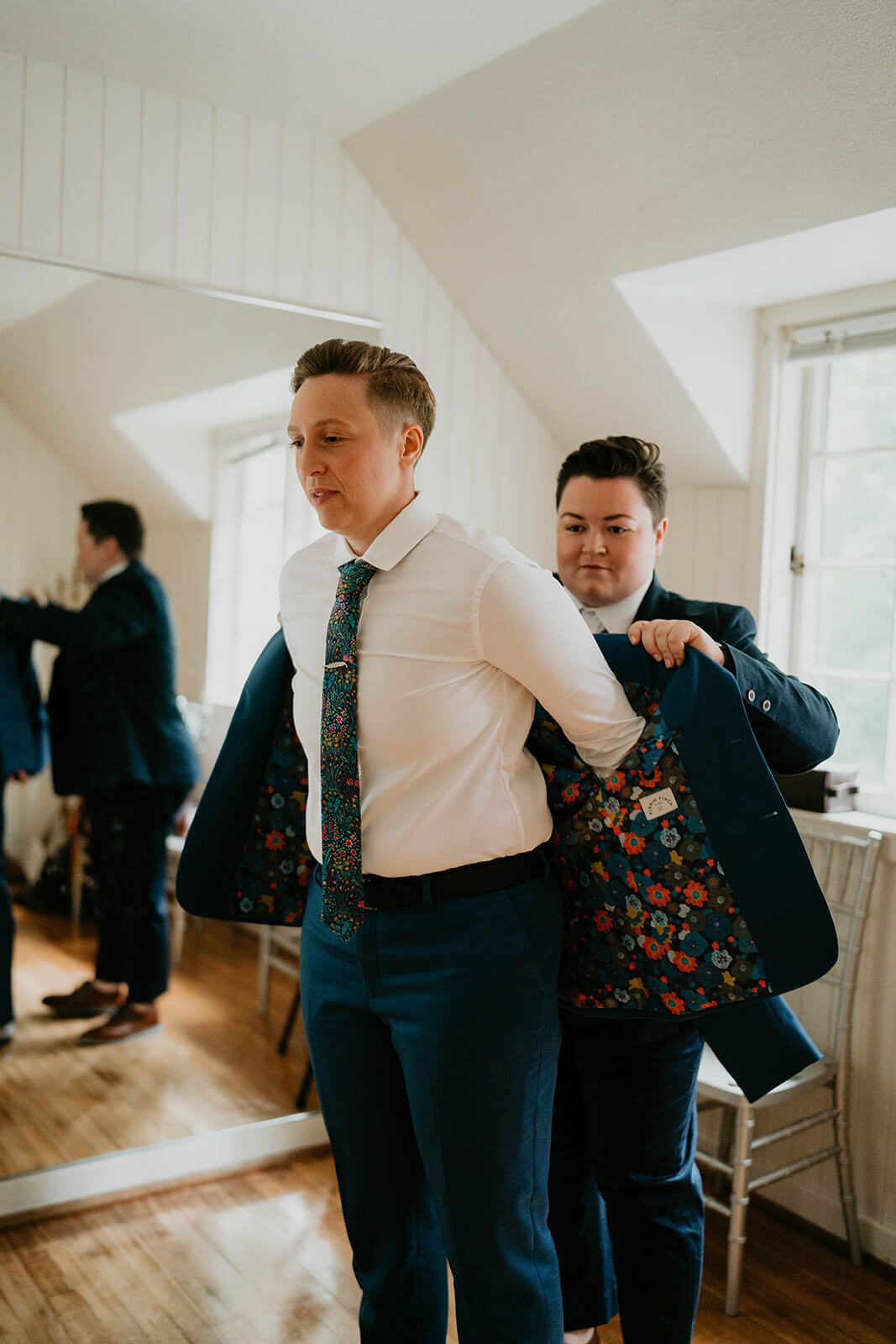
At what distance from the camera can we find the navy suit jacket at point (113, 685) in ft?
7.93

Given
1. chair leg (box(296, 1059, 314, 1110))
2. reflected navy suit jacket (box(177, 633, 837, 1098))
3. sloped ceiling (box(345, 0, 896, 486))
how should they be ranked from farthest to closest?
chair leg (box(296, 1059, 314, 1110)) → sloped ceiling (box(345, 0, 896, 486)) → reflected navy suit jacket (box(177, 633, 837, 1098))

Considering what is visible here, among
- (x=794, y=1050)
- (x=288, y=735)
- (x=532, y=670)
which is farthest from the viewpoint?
(x=288, y=735)

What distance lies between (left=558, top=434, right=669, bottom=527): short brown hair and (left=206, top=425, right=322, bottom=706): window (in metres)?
1.07

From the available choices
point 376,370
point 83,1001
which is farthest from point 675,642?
point 83,1001

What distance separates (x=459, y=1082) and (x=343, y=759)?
42cm

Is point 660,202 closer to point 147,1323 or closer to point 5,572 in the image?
point 5,572

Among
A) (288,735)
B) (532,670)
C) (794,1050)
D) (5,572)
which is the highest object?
(5,572)

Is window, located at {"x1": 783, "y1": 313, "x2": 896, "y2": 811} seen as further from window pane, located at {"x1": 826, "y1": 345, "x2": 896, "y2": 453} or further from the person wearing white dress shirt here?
the person wearing white dress shirt

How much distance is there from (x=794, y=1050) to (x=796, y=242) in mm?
1546

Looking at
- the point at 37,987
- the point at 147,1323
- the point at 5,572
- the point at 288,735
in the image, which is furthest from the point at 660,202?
the point at 147,1323

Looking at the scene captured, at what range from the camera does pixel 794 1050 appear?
1.66 metres

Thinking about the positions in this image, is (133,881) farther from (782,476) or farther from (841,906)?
(782,476)

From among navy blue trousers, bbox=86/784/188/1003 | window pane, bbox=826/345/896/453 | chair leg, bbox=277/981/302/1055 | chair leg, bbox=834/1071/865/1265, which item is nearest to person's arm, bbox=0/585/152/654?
navy blue trousers, bbox=86/784/188/1003

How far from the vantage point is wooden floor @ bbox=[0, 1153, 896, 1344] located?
2.08 m
